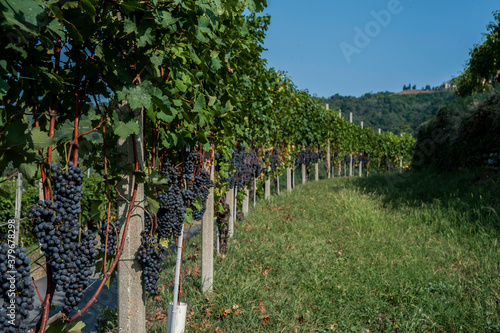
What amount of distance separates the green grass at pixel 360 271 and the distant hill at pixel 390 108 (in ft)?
174

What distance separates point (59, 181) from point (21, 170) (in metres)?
0.17

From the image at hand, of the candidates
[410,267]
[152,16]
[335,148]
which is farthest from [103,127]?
[335,148]

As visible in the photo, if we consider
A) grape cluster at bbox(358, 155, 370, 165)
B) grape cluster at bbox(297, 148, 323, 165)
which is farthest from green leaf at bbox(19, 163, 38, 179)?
grape cluster at bbox(358, 155, 370, 165)

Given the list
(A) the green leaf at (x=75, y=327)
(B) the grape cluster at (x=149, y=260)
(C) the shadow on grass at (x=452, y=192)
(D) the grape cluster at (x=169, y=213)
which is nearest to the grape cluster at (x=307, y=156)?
(C) the shadow on grass at (x=452, y=192)

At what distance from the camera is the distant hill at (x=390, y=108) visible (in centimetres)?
6103

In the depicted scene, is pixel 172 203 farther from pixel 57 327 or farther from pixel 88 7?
pixel 88 7

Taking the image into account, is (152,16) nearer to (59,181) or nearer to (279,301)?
(59,181)

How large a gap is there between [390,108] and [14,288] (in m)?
78.1

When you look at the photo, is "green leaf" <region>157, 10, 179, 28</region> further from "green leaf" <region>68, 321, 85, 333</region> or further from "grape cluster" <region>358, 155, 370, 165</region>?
"grape cluster" <region>358, 155, 370, 165</region>

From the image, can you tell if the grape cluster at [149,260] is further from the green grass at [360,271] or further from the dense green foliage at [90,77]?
the green grass at [360,271]

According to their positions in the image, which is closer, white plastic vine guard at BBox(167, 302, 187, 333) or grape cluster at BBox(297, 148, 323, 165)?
white plastic vine guard at BBox(167, 302, 187, 333)

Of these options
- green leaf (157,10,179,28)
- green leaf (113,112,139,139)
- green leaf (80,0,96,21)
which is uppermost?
green leaf (157,10,179,28)

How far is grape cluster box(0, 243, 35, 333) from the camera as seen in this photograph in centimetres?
135

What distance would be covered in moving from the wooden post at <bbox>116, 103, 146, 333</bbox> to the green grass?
1.38 m
